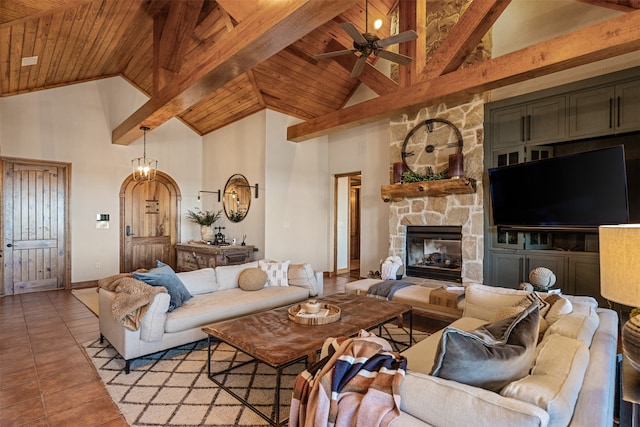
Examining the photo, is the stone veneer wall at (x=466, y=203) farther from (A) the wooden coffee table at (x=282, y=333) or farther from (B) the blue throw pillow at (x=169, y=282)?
(B) the blue throw pillow at (x=169, y=282)

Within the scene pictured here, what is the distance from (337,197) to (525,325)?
6.34 metres

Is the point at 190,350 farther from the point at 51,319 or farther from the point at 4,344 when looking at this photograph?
the point at 51,319

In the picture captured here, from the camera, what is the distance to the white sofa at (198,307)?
285 cm

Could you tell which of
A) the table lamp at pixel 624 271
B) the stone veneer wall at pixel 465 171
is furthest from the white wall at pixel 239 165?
the table lamp at pixel 624 271

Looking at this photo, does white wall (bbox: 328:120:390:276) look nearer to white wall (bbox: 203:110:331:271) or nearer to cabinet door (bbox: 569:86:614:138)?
white wall (bbox: 203:110:331:271)

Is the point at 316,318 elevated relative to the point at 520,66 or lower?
lower

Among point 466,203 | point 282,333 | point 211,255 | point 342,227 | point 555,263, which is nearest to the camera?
point 282,333

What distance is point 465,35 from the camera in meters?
4.03

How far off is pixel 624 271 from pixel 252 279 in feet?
11.3

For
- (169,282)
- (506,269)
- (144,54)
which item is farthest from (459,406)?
(144,54)

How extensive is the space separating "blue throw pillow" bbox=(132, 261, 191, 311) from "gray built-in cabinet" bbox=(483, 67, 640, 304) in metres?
4.22

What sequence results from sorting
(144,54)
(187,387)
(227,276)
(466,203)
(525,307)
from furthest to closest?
(144,54) < (466,203) < (227,276) < (187,387) < (525,307)

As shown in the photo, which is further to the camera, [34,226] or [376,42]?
[34,226]

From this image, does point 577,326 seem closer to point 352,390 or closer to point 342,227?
point 352,390
